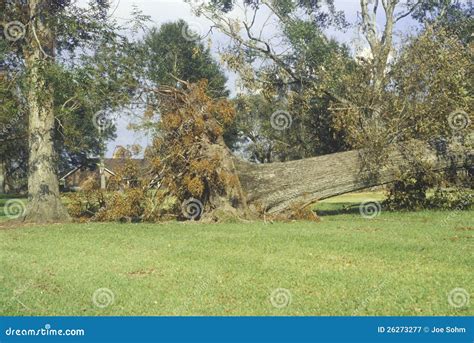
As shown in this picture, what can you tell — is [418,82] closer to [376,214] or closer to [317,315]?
[376,214]

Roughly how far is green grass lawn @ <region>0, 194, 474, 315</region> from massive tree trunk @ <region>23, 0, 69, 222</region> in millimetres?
3060

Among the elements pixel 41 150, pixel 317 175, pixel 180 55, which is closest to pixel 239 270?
pixel 317 175

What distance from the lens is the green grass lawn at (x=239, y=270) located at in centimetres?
650

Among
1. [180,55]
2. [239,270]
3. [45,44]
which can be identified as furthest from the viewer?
[180,55]

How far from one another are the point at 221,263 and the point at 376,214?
1017cm

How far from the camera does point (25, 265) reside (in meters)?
9.17

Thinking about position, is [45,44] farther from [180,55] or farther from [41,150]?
[180,55]

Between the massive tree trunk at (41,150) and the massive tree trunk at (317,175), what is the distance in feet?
18.4

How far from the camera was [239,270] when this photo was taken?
27.6 feet

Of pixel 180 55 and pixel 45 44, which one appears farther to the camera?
pixel 180 55

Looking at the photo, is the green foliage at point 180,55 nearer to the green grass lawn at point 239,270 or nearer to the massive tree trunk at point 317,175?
the massive tree trunk at point 317,175

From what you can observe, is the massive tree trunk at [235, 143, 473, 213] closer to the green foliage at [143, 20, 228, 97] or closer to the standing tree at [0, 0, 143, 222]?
the standing tree at [0, 0, 143, 222]

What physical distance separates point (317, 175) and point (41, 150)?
27.6 feet

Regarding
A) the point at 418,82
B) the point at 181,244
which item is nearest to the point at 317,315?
the point at 181,244
